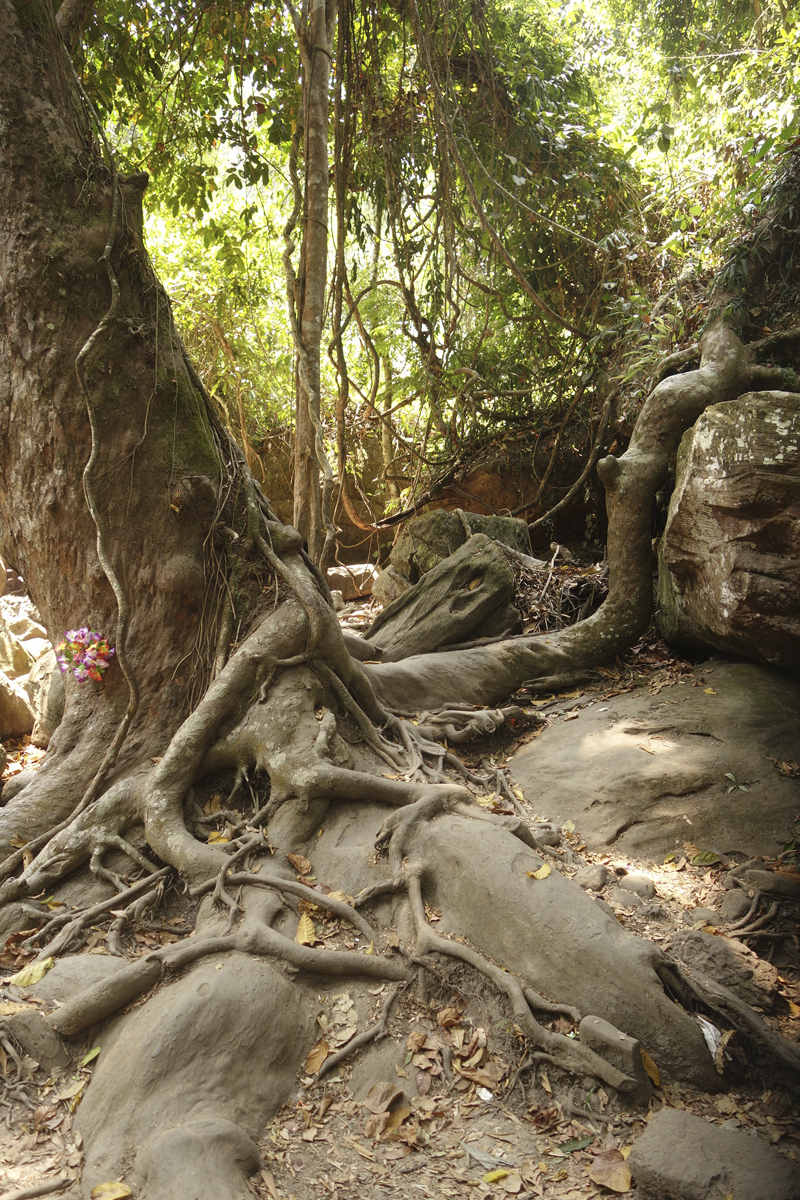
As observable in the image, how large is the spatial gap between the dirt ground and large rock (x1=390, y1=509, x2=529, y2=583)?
480cm

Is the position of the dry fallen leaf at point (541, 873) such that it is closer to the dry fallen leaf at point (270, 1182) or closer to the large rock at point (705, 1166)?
the large rock at point (705, 1166)

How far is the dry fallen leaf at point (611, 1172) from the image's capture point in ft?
6.77

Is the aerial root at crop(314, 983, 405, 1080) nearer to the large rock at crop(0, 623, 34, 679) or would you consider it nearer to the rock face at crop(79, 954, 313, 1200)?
the rock face at crop(79, 954, 313, 1200)

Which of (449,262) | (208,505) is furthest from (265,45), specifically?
(208,505)

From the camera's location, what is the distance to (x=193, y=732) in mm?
3605

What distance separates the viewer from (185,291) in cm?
897

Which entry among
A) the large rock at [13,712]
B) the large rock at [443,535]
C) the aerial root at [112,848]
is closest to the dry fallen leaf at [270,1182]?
the aerial root at [112,848]

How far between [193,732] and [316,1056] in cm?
162

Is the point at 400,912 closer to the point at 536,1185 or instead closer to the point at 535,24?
the point at 536,1185

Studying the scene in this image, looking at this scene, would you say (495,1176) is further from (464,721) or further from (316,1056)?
(464,721)

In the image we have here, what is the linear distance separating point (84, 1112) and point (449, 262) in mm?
5351

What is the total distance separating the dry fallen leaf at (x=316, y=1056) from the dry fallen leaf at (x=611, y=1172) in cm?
89

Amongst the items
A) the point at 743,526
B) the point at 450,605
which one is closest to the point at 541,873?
the point at 743,526

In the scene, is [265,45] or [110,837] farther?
[265,45]
